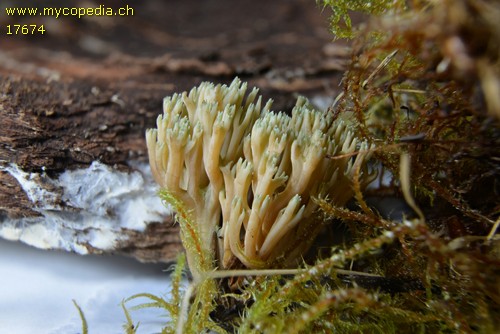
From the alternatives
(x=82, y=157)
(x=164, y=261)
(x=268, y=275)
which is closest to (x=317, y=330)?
(x=268, y=275)

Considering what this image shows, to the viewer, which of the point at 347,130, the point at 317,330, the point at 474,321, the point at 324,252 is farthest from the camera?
the point at 324,252

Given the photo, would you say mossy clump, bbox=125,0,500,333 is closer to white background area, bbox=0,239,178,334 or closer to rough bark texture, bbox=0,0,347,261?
white background area, bbox=0,239,178,334

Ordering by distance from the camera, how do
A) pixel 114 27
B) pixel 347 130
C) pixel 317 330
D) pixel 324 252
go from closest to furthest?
pixel 317 330
pixel 347 130
pixel 324 252
pixel 114 27

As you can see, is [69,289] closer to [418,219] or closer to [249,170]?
[249,170]

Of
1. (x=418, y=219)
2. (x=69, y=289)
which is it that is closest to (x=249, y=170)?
(x=418, y=219)

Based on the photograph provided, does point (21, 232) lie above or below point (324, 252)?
above

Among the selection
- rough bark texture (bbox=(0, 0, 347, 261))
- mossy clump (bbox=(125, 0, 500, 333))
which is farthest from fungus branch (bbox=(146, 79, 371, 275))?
rough bark texture (bbox=(0, 0, 347, 261))

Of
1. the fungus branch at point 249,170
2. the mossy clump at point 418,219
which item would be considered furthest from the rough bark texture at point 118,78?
the mossy clump at point 418,219

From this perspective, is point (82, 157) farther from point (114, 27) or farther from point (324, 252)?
point (114, 27)
